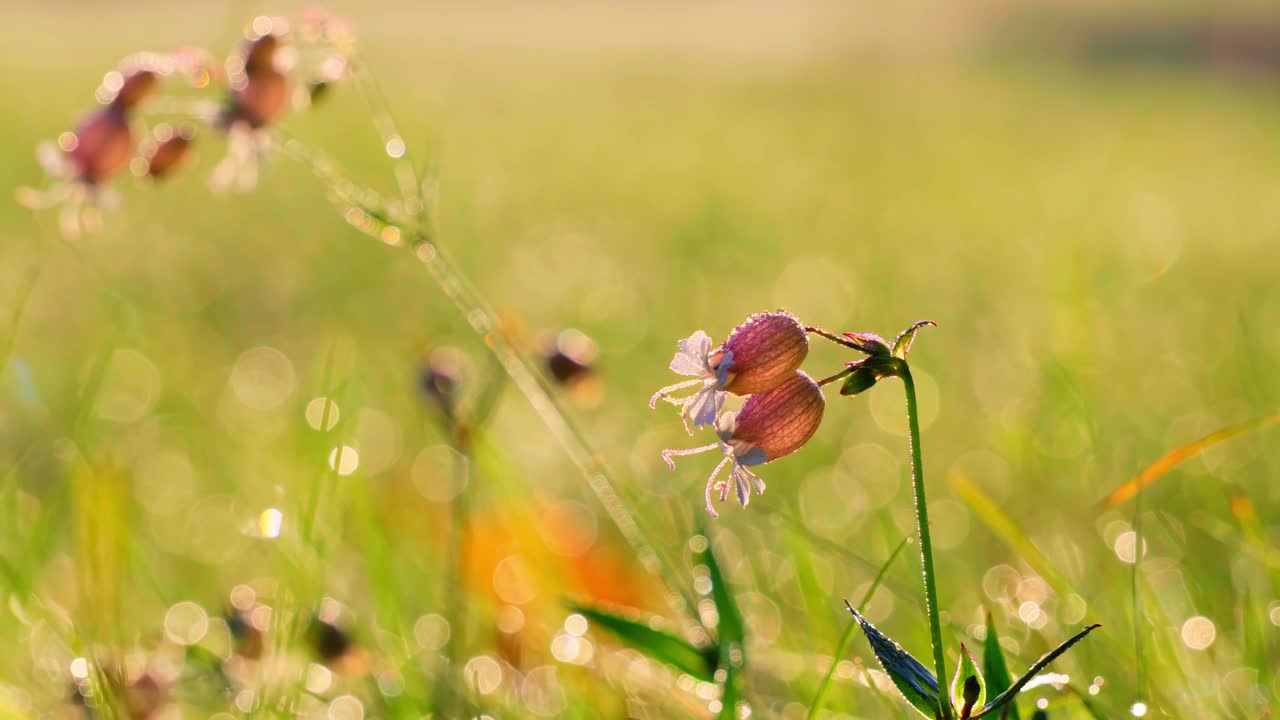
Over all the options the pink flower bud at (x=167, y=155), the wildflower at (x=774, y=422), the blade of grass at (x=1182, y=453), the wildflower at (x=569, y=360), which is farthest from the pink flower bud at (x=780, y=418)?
the pink flower bud at (x=167, y=155)

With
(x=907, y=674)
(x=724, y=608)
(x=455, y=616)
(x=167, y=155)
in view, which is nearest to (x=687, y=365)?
(x=907, y=674)

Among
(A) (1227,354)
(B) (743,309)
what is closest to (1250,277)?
(A) (1227,354)

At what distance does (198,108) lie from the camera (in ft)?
5.82

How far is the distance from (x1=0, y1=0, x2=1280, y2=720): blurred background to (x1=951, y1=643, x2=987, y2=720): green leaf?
5.5 inches

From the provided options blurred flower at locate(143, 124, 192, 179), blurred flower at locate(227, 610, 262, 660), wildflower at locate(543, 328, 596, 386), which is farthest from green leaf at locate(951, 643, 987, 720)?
blurred flower at locate(143, 124, 192, 179)

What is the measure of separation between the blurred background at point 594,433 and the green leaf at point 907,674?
0.53 feet

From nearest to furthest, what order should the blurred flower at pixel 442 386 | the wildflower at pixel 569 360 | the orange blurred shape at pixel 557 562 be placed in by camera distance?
the blurred flower at pixel 442 386 → the wildflower at pixel 569 360 → the orange blurred shape at pixel 557 562

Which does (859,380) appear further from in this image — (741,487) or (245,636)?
(245,636)

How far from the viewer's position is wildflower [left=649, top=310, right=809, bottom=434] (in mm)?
1062

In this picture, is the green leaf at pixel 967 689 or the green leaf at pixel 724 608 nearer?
the green leaf at pixel 967 689

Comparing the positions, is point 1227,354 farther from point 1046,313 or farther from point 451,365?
point 451,365

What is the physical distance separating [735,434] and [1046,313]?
120 inches

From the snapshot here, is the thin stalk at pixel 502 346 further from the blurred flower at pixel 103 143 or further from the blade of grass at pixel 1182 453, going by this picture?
the blade of grass at pixel 1182 453

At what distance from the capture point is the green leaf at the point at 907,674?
102 cm
